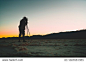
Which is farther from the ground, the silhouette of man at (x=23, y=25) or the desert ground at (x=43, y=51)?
the silhouette of man at (x=23, y=25)

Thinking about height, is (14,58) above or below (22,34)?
below

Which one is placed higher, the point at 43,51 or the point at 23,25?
the point at 23,25

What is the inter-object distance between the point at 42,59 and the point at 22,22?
13557 mm

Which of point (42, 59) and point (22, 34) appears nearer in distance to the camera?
point (42, 59)

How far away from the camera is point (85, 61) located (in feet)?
16.9

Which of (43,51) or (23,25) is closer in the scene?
(43,51)

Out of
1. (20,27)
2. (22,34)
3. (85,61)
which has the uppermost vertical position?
(20,27)

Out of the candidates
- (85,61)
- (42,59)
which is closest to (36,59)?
(42,59)

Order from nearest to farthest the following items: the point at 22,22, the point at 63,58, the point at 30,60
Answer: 1. the point at 30,60
2. the point at 63,58
3. the point at 22,22

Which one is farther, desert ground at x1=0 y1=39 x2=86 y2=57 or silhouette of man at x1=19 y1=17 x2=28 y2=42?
silhouette of man at x1=19 y1=17 x2=28 y2=42

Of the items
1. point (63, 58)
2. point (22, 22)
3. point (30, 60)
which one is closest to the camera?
point (30, 60)

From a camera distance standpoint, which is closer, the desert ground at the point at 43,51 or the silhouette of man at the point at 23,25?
the desert ground at the point at 43,51

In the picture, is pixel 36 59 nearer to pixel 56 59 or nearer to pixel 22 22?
pixel 56 59

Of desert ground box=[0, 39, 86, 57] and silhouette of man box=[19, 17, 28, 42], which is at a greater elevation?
silhouette of man box=[19, 17, 28, 42]
